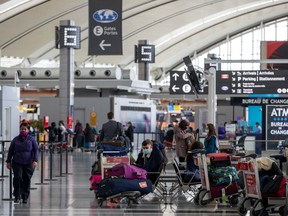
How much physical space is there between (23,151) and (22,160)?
0.53 feet

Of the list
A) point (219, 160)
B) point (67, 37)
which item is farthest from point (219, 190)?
point (67, 37)

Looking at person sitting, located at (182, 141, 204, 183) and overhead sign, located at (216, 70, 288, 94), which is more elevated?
overhead sign, located at (216, 70, 288, 94)

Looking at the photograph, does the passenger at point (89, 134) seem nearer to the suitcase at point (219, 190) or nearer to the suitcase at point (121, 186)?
the suitcase at point (121, 186)

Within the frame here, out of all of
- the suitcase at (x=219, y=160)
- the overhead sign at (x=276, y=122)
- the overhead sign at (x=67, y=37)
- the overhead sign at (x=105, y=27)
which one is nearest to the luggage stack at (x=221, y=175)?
the suitcase at (x=219, y=160)

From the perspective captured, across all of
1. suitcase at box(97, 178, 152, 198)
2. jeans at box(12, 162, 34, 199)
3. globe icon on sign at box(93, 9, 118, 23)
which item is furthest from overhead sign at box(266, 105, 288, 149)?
suitcase at box(97, 178, 152, 198)

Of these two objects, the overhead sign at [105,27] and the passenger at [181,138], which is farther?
the overhead sign at [105,27]

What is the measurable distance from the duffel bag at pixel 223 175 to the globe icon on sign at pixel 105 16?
567 inches

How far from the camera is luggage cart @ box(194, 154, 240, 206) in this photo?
52.7 feet

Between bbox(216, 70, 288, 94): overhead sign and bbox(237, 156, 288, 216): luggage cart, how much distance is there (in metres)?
18.1

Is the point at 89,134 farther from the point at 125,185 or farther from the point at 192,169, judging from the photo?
the point at 125,185

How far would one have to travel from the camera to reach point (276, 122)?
33.0 m

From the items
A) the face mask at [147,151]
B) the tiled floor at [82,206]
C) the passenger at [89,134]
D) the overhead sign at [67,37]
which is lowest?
the tiled floor at [82,206]

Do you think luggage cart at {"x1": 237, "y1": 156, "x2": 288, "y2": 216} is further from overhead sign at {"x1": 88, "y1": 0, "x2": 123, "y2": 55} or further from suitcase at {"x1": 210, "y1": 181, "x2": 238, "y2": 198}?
overhead sign at {"x1": 88, "y1": 0, "x2": 123, "y2": 55}

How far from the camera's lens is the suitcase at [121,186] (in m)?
15.9
